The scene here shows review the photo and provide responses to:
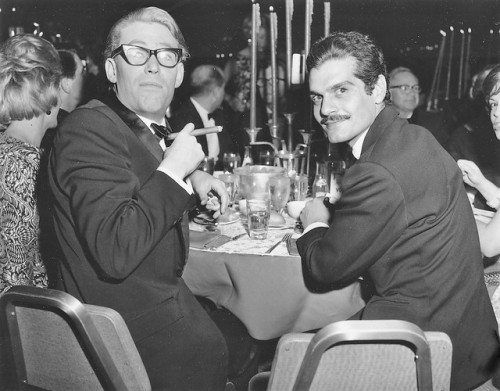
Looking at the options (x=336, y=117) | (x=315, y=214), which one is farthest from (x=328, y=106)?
(x=315, y=214)

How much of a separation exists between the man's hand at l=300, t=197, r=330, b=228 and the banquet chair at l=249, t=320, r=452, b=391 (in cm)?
77

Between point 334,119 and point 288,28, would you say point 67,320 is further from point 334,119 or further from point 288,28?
point 288,28

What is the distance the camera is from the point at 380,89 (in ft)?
6.24

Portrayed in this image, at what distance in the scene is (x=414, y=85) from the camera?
5230 mm

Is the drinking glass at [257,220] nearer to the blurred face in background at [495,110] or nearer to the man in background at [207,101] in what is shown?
the blurred face in background at [495,110]

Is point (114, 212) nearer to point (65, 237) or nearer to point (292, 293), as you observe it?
point (65, 237)

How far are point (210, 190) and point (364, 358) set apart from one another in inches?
50.6

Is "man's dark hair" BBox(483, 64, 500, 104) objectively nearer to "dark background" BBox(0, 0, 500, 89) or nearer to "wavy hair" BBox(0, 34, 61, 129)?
"wavy hair" BBox(0, 34, 61, 129)

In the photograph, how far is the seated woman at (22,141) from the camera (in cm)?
203

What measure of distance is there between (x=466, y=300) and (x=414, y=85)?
4094 millimetres

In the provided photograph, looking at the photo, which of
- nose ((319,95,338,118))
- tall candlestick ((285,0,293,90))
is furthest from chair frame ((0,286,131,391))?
tall candlestick ((285,0,293,90))

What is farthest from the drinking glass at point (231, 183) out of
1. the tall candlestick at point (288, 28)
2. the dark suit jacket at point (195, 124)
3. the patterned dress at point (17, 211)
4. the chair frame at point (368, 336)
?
the dark suit jacket at point (195, 124)

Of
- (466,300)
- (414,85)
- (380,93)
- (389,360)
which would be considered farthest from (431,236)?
(414,85)

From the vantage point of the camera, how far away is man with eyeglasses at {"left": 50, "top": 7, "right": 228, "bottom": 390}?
1.41m
